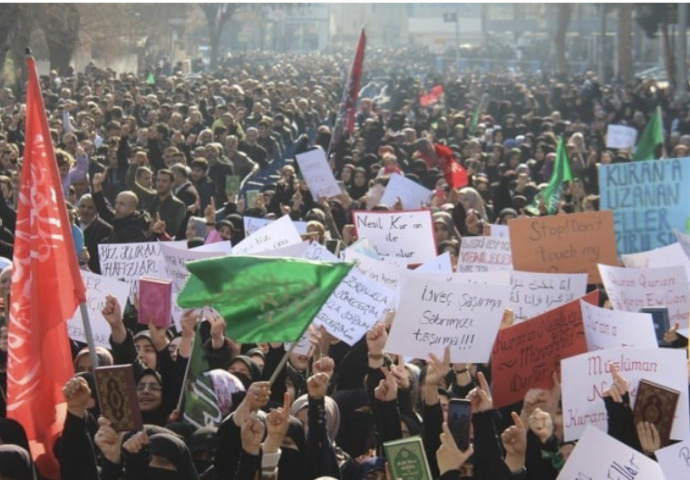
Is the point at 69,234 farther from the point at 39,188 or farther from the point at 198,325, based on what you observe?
the point at 198,325

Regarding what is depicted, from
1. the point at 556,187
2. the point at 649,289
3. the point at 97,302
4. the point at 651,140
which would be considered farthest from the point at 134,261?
the point at 651,140

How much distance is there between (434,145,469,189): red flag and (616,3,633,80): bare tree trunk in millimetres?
29131

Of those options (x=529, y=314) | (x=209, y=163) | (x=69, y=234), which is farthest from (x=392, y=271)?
(x=209, y=163)

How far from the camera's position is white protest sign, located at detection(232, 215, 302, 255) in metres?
8.59

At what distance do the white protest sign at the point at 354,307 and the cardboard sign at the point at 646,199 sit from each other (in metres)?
3.07

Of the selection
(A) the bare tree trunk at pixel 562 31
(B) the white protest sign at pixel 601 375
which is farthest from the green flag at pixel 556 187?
(A) the bare tree trunk at pixel 562 31

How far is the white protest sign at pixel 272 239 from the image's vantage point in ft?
28.2

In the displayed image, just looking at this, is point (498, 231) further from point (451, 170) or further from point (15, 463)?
point (15, 463)

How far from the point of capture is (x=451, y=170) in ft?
51.5

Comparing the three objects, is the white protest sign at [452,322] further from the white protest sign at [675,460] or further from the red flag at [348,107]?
the red flag at [348,107]

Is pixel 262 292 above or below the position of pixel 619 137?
above

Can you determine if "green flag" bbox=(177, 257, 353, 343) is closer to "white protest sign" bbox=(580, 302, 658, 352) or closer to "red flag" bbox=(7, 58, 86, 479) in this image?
"red flag" bbox=(7, 58, 86, 479)

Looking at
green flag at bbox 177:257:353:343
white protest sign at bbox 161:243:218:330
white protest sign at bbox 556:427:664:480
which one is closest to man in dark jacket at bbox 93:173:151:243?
white protest sign at bbox 161:243:218:330

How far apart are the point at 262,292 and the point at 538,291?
2.41 m
